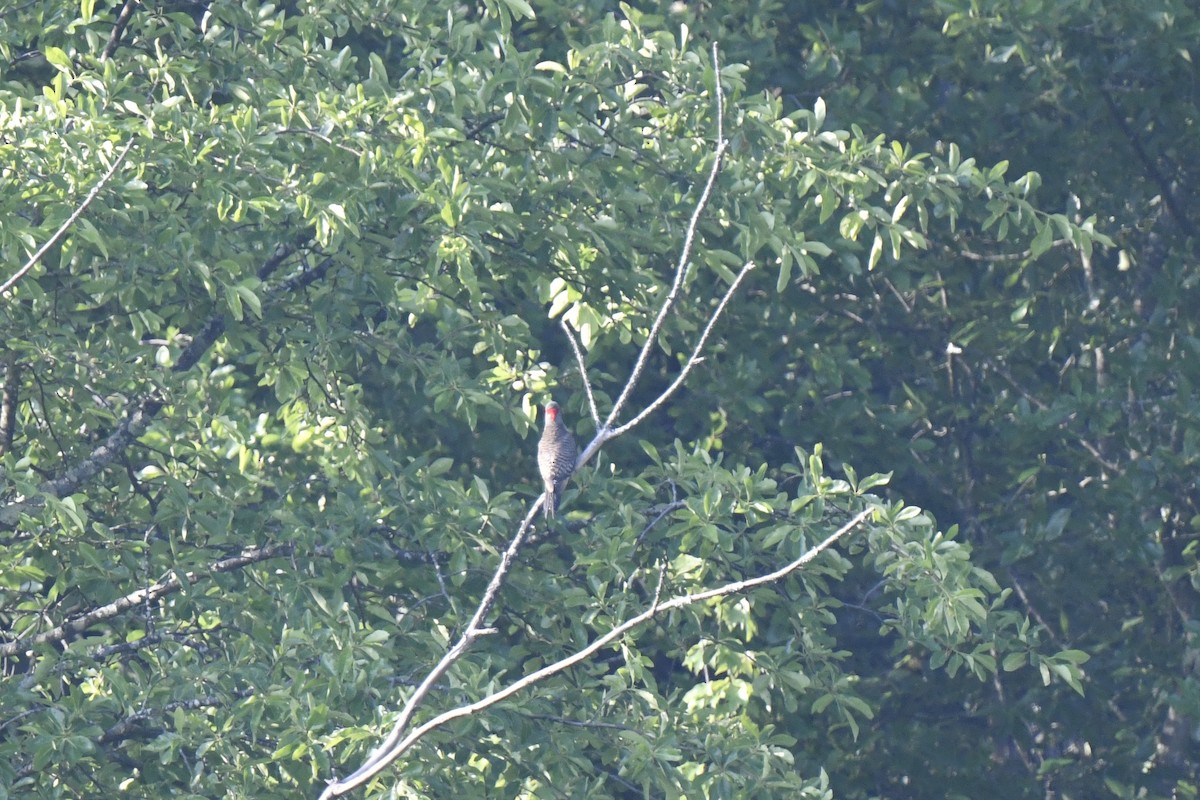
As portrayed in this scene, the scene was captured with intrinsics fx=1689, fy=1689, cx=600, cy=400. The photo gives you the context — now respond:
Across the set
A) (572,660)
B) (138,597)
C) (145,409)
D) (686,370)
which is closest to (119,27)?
(145,409)

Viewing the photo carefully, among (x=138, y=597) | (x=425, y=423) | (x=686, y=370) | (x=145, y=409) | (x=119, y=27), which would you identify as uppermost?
(x=686, y=370)

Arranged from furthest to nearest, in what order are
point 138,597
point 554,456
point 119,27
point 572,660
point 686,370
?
1. point 554,456
2. point 119,27
3. point 138,597
4. point 686,370
5. point 572,660

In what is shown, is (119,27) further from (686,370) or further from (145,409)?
(686,370)

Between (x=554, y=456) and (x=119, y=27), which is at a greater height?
(x=119, y=27)

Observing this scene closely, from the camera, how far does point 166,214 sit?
5.18m

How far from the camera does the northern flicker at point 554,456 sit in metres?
5.81

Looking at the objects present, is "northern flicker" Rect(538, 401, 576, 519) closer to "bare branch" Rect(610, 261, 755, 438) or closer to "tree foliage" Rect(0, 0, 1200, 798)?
"tree foliage" Rect(0, 0, 1200, 798)

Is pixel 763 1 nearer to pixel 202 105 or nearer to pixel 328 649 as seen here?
pixel 202 105

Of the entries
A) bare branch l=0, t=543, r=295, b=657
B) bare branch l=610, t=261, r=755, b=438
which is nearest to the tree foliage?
bare branch l=0, t=543, r=295, b=657

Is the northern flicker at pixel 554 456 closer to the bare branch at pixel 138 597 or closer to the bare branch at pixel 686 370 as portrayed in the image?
the bare branch at pixel 138 597

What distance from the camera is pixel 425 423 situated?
7.61 meters

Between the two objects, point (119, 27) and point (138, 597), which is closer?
point (138, 597)

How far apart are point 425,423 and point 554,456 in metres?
1.45

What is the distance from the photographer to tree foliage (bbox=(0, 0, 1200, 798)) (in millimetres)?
4914
